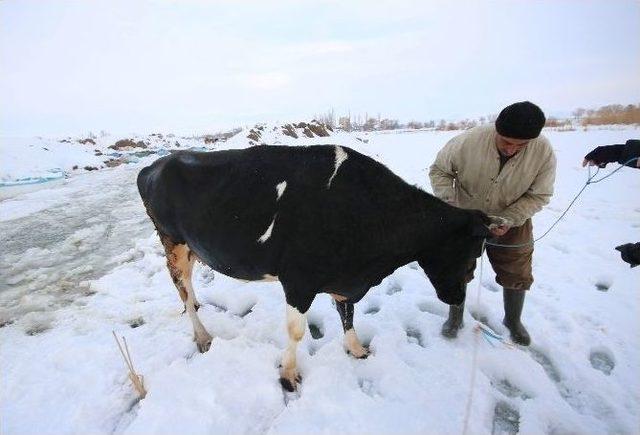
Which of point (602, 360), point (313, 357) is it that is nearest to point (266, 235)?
point (313, 357)

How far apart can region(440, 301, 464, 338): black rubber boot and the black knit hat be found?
5.29 ft

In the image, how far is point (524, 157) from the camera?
269 cm

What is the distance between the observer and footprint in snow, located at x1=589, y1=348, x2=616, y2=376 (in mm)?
2857

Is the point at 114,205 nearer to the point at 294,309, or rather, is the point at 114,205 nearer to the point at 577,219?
the point at 294,309

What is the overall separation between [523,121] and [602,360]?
2.18 metres

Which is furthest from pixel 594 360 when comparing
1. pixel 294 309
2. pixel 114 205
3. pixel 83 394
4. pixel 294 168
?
pixel 114 205

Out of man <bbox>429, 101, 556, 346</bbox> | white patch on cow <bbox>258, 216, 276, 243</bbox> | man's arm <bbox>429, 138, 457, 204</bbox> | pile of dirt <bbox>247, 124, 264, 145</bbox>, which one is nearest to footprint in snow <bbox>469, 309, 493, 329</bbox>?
man <bbox>429, 101, 556, 346</bbox>

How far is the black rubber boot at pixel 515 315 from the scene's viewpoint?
317cm

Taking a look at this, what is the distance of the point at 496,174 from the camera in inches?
110

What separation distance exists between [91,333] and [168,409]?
1454 millimetres

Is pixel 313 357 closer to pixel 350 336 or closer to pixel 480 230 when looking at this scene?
pixel 350 336

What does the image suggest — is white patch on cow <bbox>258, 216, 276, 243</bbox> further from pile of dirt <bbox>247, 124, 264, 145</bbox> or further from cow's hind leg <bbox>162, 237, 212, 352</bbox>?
pile of dirt <bbox>247, 124, 264, 145</bbox>

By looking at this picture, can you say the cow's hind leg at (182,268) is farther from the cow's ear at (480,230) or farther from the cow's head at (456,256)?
the cow's ear at (480,230)

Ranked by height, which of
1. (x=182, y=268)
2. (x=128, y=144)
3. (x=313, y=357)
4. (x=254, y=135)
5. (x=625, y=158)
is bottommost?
(x=128, y=144)
